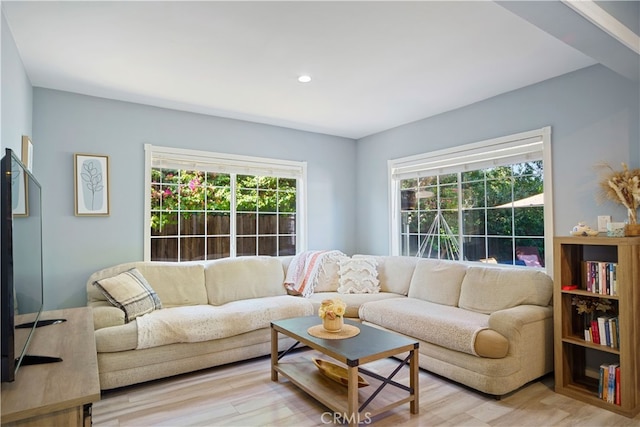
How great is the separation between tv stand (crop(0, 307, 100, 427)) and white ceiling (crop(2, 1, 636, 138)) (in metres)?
1.85

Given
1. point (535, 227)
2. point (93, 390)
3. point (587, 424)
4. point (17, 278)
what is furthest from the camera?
point (535, 227)

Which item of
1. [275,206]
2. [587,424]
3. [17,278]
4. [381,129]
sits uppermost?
[381,129]

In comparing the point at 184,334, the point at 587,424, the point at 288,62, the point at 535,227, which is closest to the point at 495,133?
the point at 535,227

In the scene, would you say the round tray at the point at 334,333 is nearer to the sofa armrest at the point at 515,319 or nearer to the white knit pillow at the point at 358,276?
the sofa armrest at the point at 515,319

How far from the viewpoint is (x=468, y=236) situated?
13.3 feet

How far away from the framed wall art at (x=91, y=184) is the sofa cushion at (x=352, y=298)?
227cm

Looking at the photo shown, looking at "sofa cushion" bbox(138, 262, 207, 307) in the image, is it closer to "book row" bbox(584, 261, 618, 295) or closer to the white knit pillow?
the white knit pillow

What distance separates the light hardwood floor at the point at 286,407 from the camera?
233cm

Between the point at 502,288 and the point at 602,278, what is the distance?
2.45 ft

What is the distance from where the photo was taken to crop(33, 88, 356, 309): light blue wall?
3.38 m

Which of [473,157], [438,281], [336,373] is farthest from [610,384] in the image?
[473,157]

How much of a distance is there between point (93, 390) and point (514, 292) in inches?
119

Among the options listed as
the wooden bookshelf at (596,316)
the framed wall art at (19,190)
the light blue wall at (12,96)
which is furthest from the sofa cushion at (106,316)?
the wooden bookshelf at (596,316)

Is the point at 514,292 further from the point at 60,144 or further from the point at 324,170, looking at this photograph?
the point at 60,144
